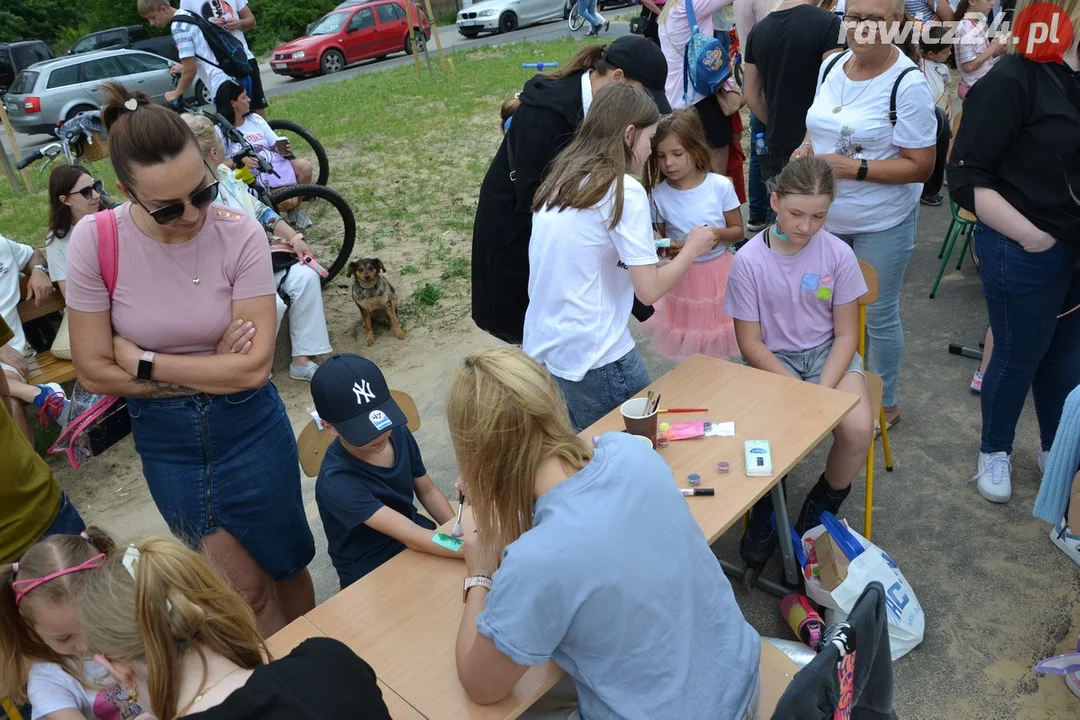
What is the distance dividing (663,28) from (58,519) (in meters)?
4.42

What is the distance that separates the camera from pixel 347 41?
700 inches

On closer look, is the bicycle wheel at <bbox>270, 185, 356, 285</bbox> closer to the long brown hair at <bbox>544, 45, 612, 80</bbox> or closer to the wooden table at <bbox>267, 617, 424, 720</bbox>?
the long brown hair at <bbox>544, 45, 612, 80</bbox>

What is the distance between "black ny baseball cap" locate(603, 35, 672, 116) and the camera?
2992 mm

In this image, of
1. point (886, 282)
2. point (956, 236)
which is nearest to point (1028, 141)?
point (886, 282)

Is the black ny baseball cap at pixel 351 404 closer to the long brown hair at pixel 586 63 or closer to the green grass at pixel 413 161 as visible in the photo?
the long brown hair at pixel 586 63

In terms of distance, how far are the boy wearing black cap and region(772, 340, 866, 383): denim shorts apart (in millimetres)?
1504

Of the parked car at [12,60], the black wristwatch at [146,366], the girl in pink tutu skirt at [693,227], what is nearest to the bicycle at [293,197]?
the girl in pink tutu skirt at [693,227]

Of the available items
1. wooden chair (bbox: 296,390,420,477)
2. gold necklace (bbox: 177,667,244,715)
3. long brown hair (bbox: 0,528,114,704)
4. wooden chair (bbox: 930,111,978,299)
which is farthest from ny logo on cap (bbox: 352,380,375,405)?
wooden chair (bbox: 930,111,978,299)

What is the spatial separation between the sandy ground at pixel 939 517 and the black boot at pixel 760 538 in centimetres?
11

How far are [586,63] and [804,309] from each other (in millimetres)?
1269

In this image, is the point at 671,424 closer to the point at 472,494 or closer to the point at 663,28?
the point at 472,494

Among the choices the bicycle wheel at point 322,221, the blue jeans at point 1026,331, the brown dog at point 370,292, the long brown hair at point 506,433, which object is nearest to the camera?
the long brown hair at point 506,433

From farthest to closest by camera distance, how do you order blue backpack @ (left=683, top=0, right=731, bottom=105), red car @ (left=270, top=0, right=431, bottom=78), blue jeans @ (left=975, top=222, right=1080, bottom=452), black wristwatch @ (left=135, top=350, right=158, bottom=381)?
red car @ (left=270, top=0, right=431, bottom=78) < blue backpack @ (left=683, top=0, right=731, bottom=105) < blue jeans @ (left=975, top=222, right=1080, bottom=452) < black wristwatch @ (left=135, top=350, right=158, bottom=381)

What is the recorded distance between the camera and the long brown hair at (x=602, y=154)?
2463 millimetres
